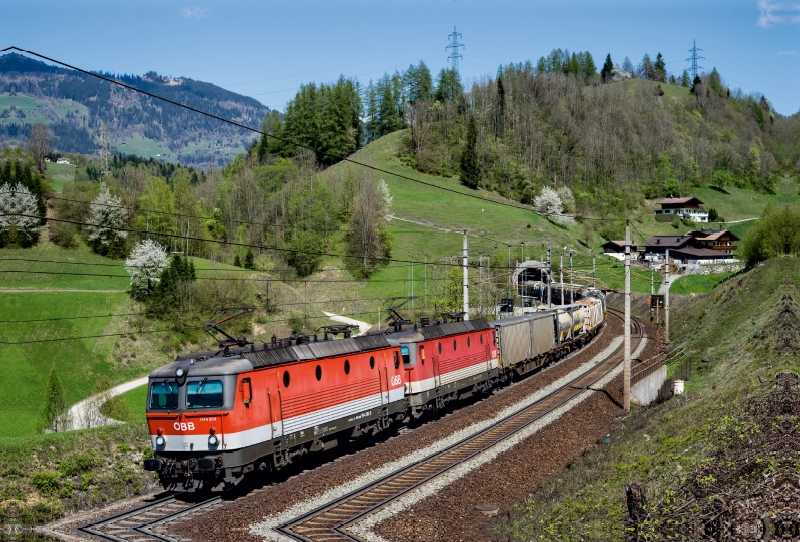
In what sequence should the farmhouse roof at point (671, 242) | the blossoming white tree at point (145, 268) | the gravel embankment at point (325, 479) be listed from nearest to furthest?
the gravel embankment at point (325, 479) → the blossoming white tree at point (145, 268) → the farmhouse roof at point (671, 242)

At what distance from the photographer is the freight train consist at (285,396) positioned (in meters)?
19.7

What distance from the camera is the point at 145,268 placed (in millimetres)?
73250

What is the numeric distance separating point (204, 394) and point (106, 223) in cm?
8378

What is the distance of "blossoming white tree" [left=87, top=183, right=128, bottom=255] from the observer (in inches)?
3733

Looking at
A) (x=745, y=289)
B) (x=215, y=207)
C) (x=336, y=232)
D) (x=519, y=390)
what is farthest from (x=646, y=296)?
(x=215, y=207)

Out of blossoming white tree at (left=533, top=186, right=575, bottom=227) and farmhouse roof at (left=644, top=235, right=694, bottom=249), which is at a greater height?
blossoming white tree at (left=533, top=186, right=575, bottom=227)

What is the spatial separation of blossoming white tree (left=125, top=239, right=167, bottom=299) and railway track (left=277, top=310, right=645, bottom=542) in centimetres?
5161

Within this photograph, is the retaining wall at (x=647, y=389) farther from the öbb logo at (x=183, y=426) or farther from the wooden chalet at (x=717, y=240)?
the wooden chalet at (x=717, y=240)

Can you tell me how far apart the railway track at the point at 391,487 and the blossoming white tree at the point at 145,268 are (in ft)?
169

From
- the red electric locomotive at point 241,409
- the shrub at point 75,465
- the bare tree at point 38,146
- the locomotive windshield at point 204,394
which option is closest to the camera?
the red electric locomotive at point 241,409

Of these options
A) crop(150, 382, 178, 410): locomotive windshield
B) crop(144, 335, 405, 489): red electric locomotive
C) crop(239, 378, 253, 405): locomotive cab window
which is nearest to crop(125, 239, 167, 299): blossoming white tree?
crop(144, 335, 405, 489): red electric locomotive

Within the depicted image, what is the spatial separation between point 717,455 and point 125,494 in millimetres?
16622

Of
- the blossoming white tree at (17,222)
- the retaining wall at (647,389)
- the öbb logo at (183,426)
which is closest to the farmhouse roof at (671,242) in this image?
the retaining wall at (647,389)

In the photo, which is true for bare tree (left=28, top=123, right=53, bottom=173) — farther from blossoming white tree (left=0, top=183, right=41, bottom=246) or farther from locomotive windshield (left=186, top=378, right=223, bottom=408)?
locomotive windshield (left=186, top=378, right=223, bottom=408)
